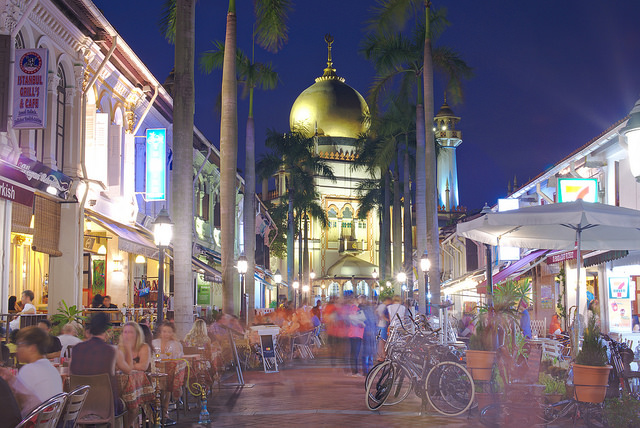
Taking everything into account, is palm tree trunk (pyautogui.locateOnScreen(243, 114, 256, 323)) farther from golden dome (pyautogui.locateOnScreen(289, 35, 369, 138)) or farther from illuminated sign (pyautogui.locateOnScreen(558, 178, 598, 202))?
golden dome (pyautogui.locateOnScreen(289, 35, 369, 138))

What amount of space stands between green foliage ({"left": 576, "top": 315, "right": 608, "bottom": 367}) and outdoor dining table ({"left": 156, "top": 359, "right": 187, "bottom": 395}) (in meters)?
5.69

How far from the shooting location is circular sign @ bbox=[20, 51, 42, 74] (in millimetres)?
15773

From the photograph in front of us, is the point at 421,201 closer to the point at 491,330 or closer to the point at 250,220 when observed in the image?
the point at 250,220

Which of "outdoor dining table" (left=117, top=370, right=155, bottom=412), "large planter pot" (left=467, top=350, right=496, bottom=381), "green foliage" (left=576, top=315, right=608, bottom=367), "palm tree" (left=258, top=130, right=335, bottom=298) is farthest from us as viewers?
"palm tree" (left=258, top=130, right=335, bottom=298)

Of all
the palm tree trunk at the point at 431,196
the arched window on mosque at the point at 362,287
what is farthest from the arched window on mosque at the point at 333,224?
the palm tree trunk at the point at 431,196

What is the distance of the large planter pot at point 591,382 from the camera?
9.87 m

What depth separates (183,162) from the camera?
1714 cm

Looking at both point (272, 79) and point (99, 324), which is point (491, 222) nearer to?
point (99, 324)

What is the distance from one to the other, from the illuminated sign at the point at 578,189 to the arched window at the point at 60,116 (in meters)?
14.6

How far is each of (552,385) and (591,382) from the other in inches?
63.2

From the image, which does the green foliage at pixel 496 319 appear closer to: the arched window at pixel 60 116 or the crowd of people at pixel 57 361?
the crowd of people at pixel 57 361

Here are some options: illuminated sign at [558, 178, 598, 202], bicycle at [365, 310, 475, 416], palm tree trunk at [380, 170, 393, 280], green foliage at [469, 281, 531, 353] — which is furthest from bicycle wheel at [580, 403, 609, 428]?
palm tree trunk at [380, 170, 393, 280]

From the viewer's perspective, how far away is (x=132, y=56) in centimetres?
Answer: 2333

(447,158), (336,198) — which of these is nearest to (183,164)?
(336,198)
